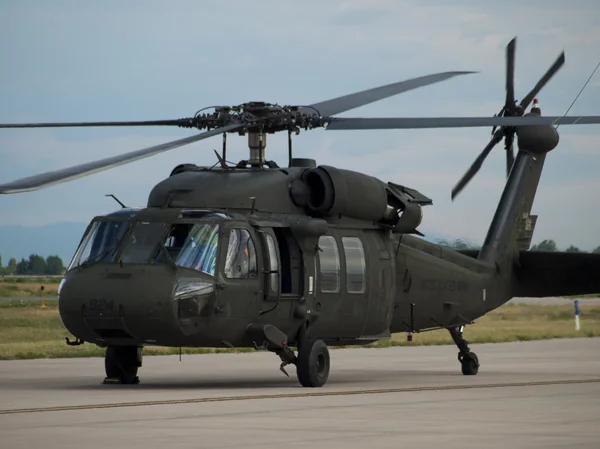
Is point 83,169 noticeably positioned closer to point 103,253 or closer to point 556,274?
point 103,253

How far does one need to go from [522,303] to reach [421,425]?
41.2 meters

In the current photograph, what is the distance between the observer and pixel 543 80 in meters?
25.0

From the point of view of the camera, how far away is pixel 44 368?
24.2 m

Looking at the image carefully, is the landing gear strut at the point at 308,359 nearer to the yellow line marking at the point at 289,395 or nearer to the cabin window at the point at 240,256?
the yellow line marking at the point at 289,395

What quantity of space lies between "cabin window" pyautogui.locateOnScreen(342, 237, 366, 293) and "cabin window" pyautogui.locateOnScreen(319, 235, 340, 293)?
9.8 inches

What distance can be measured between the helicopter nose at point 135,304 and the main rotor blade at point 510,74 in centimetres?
940

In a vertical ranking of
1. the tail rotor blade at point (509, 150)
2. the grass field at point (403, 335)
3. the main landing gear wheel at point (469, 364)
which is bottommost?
the grass field at point (403, 335)

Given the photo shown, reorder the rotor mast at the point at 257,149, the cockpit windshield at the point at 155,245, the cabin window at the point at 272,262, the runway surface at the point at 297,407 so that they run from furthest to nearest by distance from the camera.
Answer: the rotor mast at the point at 257,149, the cabin window at the point at 272,262, the cockpit windshield at the point at 155,245, the runway surface at the point at 297,407

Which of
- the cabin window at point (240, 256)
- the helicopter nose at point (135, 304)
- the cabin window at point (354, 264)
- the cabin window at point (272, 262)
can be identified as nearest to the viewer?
the helicopter nose at point (135, 304)

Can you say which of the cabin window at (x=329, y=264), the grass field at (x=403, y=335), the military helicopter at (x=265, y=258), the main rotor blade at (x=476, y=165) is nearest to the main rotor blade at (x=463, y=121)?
the military helicopter at (x=265, y=258)

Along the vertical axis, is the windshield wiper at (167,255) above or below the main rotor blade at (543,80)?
below

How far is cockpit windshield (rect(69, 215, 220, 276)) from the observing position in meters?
18.5

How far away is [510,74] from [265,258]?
822 centimetres

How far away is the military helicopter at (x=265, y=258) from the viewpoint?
720 inches
